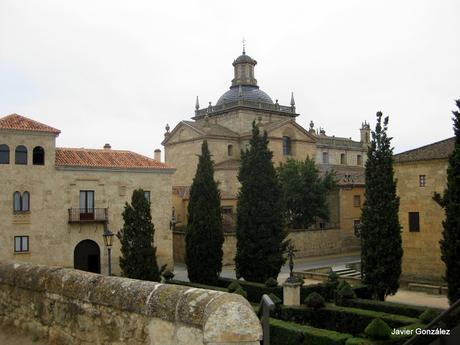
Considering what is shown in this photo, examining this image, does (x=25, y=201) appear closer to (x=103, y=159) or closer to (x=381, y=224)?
(x=103, y=159)

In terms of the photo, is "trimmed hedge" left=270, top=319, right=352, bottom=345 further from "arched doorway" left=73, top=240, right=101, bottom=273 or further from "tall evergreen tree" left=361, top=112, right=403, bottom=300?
"arched doorway" left=73, top=240, right=101, bottom=273

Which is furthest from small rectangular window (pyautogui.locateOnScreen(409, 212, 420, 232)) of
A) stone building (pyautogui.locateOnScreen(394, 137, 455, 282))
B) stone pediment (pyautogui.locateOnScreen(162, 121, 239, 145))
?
stone pediment (pyautogui.locateOnScreen(162, 121, 239, 145))

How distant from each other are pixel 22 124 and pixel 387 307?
769 inches

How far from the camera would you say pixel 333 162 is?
194 feet

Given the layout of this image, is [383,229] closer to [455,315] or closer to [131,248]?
[131,248]

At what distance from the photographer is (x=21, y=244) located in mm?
25234

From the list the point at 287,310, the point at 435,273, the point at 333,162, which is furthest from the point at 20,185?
the point at 333,162

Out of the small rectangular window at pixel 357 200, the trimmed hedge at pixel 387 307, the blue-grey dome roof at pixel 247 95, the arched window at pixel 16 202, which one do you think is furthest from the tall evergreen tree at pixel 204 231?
the blue-grey dome roof at pixel 247 95

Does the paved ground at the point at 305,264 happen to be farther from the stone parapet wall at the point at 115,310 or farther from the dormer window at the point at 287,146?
the stone parapet wall at the point at 115,310

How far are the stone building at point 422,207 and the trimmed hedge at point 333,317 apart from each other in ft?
37.3

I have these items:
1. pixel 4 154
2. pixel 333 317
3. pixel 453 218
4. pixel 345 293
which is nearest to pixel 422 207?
pixel 453 218

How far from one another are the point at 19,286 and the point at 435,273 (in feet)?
74.7

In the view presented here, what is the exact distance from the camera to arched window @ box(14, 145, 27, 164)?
2541 centimetres

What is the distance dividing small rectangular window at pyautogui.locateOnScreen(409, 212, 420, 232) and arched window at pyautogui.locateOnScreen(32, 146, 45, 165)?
19624 millimetres
